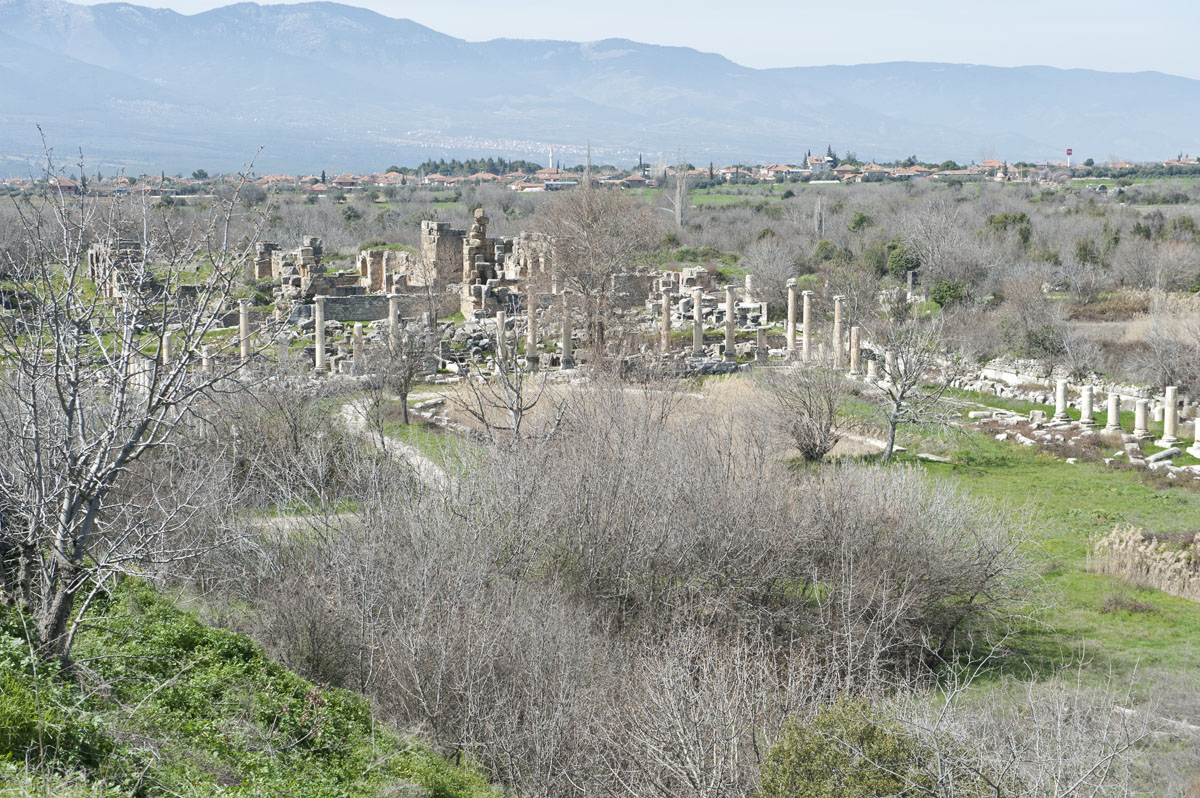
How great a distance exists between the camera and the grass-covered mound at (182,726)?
905cm

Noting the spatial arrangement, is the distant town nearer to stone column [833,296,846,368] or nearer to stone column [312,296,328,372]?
stone column [312,296,328,372]

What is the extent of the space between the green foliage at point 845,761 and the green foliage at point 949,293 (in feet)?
128

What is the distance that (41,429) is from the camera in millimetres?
11109

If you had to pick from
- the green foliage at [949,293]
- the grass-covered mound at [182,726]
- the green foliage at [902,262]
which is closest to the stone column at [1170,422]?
the green foliage at [949,293]

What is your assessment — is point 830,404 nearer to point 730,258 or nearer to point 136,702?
point 136,702

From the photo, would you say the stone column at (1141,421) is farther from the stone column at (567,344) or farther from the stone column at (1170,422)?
the stone column at (567,344)

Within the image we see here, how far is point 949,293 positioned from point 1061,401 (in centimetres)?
1565

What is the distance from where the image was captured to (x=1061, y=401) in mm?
32031

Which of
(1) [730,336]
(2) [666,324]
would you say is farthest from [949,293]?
(2) [666,324]

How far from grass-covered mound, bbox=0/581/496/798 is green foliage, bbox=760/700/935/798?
319 centimetres

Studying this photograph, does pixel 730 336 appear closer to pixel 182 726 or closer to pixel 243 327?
pixel 243 327

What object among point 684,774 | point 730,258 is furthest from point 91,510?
point 730,258

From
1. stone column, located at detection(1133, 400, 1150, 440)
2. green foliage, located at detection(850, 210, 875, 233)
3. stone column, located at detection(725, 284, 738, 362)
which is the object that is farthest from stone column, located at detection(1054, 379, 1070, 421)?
green foliage, located at detection(850, 210, 875, 233)

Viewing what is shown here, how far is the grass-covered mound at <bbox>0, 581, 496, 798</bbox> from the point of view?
9.05m
